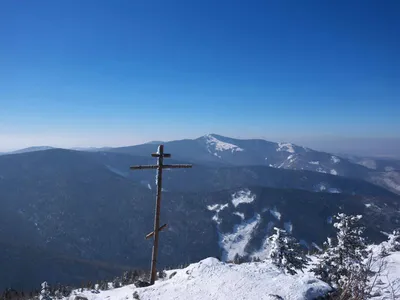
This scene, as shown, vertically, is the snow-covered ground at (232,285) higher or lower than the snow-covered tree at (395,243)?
higher

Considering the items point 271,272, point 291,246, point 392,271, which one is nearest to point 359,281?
point 271,272

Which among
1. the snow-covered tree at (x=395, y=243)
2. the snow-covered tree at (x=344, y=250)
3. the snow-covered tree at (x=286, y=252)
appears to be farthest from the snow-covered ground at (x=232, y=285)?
the snow-covered tree at (x=395, y=243)

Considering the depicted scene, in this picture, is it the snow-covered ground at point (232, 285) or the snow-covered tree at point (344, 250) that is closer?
the snow-covered ground at point (232, 285)

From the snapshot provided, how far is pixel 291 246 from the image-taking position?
26.5 metres

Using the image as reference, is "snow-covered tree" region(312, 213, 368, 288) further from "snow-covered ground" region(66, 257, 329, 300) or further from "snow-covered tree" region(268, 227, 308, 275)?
"snow-covered ground" region(66, 257, 329, 300)

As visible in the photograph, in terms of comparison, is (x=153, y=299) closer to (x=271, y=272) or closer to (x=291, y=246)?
(x=271, y=272)

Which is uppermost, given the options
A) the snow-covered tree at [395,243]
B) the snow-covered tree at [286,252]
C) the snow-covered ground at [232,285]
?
the snow-covered ground at [232,285]

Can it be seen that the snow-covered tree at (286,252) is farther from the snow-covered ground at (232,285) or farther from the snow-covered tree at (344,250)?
the snow-covered ground at (232,285)

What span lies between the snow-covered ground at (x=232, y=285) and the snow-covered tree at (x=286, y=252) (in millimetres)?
9240

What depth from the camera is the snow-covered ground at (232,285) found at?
46.2ft

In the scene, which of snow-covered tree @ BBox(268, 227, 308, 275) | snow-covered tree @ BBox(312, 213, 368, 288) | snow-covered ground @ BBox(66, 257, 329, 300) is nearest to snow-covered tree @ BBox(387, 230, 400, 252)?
snow-covered tree @ BBox(268, 227, 308, 275)

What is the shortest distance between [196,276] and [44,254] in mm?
199199

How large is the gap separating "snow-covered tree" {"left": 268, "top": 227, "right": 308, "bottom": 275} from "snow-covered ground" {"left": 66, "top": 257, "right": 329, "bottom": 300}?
9.24 metres

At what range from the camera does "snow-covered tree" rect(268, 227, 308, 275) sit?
2569cm
